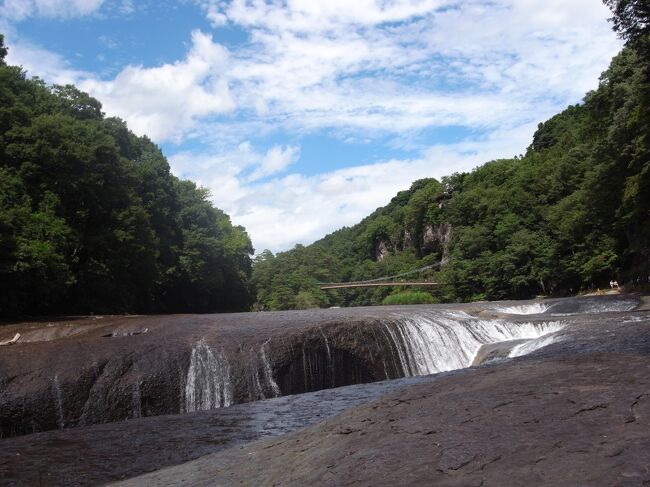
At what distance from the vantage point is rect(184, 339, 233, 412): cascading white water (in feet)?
47.3

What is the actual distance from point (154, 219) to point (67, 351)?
30398 mm

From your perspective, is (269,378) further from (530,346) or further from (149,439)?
(530,346)

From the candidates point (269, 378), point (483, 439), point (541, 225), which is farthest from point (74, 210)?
point (541, 225)

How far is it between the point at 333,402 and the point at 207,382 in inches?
150

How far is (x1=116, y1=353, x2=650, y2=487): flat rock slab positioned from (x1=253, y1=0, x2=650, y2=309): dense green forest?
23.7 meters

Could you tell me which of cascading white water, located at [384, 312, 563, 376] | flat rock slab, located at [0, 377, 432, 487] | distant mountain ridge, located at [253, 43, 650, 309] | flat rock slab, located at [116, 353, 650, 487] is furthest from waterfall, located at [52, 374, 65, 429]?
distant mountain ridge, located at [253, 43, 650, 309]

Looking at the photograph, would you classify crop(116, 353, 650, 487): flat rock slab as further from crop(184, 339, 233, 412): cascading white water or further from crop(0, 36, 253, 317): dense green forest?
crop(0, 36, 253, 317): dense green forest

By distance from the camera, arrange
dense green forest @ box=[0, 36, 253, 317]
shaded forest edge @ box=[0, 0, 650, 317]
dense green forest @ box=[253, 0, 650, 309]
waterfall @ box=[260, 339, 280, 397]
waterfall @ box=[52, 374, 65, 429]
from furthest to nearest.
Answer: dense green forest @ box=[253, 0, 650, 309] → shaded forest edge @ box=[0, 0, 650, 317] → dense green forest @ box=[0, 36, 253, 317] → waterfall @ box=[260, 339, 280, 397] → waterfall @ box=[52, 374, 65, 429]

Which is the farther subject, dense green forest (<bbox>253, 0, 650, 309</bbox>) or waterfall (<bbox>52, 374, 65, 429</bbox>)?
dense green forest (<bbox>253, 0, 650, 309</bbox>)

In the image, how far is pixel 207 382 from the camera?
1474cm

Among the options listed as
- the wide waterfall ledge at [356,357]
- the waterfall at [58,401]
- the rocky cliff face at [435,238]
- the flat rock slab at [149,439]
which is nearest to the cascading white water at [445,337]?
the wide waterfall ledge at [356,357]

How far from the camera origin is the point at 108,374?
13922 mm

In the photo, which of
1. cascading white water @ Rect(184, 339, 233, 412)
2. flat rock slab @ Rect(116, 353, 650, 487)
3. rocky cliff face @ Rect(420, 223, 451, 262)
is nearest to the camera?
flat rock slab @ Rect(116, 353, 650, 487)

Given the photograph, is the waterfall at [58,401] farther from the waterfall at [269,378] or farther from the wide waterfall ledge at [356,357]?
the waterfall at [269,378]
